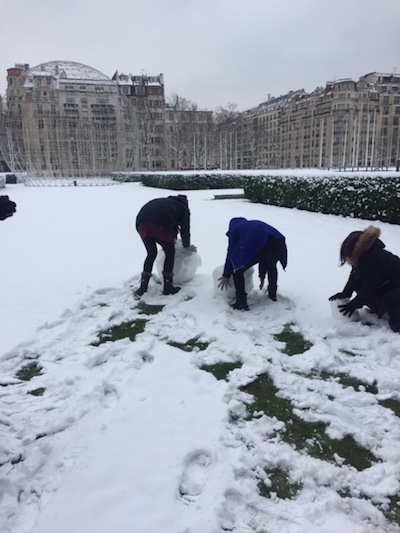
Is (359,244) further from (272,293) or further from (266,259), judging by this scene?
(272,293)

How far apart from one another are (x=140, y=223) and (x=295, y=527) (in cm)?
344

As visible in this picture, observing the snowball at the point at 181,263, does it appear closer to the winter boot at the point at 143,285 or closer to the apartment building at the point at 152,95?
the winter boot at the point at 143,285

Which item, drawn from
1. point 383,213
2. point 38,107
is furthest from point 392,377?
point 38,107

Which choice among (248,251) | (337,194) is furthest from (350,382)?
(337,194)

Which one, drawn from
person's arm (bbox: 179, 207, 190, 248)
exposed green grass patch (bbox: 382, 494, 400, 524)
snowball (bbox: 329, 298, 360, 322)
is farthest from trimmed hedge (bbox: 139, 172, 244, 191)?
exposed green grass patch (bbox: 382, 494, 400, 524)

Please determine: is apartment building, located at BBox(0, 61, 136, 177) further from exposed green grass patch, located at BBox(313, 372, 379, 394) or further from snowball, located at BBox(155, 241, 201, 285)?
exposed green grass patch, located at BBox(313, 372, 379, 394)

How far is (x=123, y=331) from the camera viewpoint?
3967mm

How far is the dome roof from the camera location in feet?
89.2

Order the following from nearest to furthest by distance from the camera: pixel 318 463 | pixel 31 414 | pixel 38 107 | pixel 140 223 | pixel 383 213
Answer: pixel 318 463 < pixel 31 414 < pixel 140 223 < pixel 383 213 < pixel 38 107

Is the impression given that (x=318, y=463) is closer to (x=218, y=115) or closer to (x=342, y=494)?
(x=342, y=494)

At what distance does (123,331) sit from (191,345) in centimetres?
78

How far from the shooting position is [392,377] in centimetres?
297

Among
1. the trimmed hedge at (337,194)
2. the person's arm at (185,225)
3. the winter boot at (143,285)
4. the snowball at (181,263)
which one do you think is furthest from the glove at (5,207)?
the trimmed hedge at (337,194)

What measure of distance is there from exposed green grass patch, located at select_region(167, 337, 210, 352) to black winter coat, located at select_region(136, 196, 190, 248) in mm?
1419
